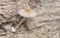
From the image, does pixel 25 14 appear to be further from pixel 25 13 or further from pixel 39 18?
pixel 39 18

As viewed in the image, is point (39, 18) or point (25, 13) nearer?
point (25, 13)

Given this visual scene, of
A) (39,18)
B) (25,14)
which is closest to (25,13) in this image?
(25,14)

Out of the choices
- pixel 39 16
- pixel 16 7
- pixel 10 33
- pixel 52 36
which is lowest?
pixel 52 36

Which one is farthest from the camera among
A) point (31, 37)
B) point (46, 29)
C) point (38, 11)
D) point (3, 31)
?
A: point (38, 11)

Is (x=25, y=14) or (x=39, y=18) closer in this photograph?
(x=25, y=14)

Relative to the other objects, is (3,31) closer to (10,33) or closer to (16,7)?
(10,33)

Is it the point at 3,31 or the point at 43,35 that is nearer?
the point at 3,31

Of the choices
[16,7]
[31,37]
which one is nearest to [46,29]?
[31,37]

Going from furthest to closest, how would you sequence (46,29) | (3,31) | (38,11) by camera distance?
(38,11), (46,29), (3,31)
